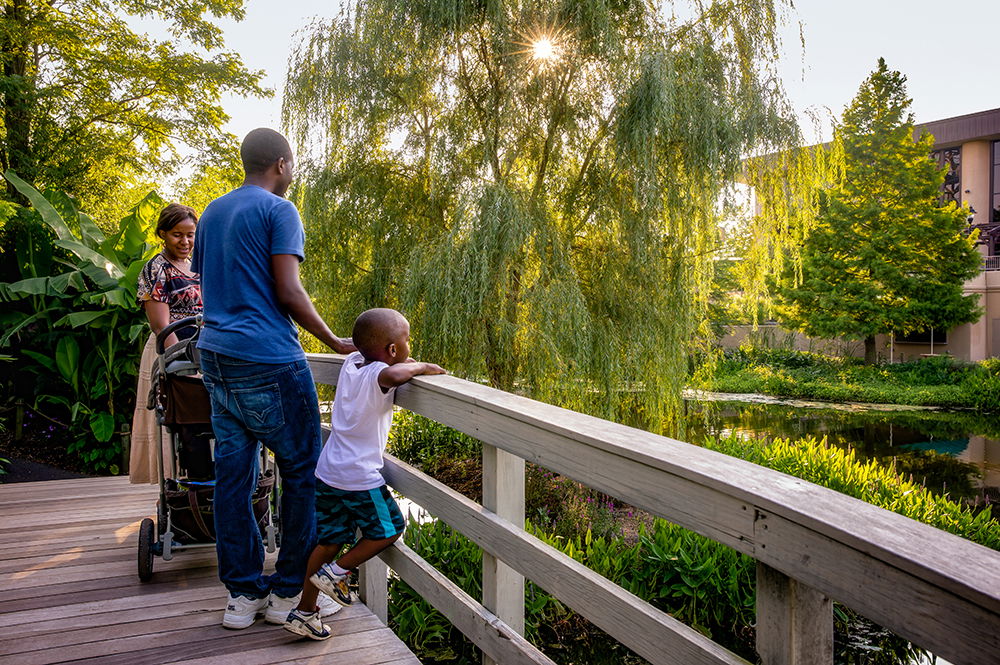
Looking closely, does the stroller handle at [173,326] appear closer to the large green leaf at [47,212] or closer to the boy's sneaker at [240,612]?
the boy's sneaker at [240,612]

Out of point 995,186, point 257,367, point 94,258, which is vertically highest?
point 995,186

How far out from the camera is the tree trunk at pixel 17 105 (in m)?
9.62

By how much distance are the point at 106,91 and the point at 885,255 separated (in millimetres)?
19994

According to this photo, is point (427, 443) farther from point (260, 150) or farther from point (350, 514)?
point (260, 150)

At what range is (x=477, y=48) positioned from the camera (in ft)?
25.1

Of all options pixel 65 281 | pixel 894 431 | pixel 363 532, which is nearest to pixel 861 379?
pixel 894 431

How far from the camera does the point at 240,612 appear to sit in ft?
8.21

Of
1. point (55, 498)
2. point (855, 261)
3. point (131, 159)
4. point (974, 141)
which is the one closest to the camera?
point (55, 498)

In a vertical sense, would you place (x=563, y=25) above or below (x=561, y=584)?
above

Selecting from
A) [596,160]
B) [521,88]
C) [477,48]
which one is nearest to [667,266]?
[596,160]

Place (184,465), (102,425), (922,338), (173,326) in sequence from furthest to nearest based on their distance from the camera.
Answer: (922,338), (102,425), (184,465), (173,326)

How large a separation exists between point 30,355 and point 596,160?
5379mm

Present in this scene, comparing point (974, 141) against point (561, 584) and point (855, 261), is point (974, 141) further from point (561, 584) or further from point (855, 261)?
point (561, 584)

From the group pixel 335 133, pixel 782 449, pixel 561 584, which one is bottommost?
pixel 782 449
